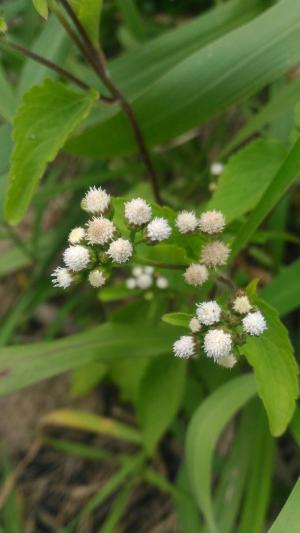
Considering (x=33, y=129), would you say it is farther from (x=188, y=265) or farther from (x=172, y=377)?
(x=172, y=377)

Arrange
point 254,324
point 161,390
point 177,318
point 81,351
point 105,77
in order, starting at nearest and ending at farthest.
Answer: point 254,324 → point 177,318 → point 105,77 → point 81,351 → point 161,390

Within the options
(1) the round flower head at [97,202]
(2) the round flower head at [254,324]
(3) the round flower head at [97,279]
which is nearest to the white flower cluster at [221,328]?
(2) the round flower head at [254,324]

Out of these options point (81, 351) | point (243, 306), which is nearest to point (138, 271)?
point (81, 351)

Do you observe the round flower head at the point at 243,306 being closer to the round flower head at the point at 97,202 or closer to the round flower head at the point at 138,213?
the round flower head at the point at 138,213

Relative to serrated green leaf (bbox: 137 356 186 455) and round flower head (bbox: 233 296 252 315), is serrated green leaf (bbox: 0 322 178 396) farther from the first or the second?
round flower head (bbox: 233 296 252 315)

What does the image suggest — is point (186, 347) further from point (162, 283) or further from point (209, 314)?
point (162, 283)

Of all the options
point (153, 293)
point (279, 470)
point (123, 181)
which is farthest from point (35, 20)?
point (279, 470)
